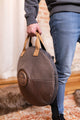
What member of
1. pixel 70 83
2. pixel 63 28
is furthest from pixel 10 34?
pixel 63 28

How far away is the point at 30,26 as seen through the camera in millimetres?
931

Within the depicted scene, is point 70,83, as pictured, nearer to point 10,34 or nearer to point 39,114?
point 39,114

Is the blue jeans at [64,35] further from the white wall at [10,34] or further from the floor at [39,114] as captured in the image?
the white wall at [10,34]

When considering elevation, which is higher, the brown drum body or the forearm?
the forearm

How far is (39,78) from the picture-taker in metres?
0.86

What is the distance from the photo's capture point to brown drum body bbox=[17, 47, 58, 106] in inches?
33.3

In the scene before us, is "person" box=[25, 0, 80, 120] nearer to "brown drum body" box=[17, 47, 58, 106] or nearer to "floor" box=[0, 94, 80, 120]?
"brown drum body" box=[17, 47, 58, 106]

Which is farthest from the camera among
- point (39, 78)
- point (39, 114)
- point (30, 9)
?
point (39, 114)

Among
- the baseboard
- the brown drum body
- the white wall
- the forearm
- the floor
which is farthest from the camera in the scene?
the white wall

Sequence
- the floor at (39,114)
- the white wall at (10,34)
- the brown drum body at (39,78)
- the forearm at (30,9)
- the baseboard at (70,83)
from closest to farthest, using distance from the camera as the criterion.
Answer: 1. the brown drum body at (39,78)
2. the forearm at (30,9)
3. the floor at (39,114)
4. the baseboard at (70,83)
5. the white wall at (10,34)

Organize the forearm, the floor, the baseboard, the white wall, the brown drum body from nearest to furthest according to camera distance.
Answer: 1. the brown drum body
2. the forearm
3. the floor
4. the baseboard
5. the white wall

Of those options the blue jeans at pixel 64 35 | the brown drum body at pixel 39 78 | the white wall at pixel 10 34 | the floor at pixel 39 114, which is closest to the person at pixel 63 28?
the blue jeans at pixel 64 35

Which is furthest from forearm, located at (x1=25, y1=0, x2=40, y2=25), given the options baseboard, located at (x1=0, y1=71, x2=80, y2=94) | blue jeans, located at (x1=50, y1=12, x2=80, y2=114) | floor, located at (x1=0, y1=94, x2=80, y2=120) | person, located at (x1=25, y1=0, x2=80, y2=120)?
baseboard, located at (x1=0, y1=71, x2=80, y2=94)

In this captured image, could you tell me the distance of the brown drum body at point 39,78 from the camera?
845 mm
